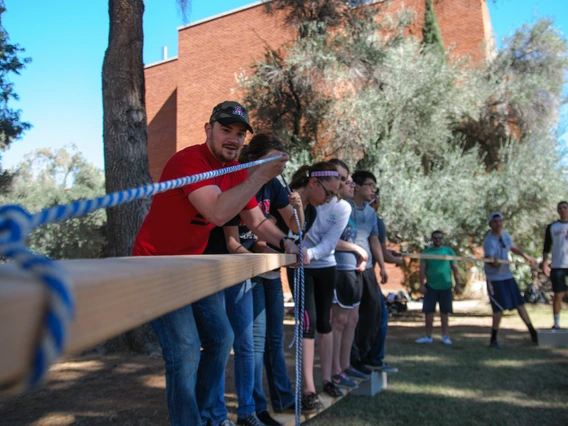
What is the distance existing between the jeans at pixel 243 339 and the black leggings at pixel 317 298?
31.7 inches

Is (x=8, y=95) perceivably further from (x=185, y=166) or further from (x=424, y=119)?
(x=424, y=119)

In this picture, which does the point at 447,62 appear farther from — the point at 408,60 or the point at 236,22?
the point at 236,22

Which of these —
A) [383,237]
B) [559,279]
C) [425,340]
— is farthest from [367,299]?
[559,279]

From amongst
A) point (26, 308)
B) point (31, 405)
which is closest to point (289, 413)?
point (31, 405)

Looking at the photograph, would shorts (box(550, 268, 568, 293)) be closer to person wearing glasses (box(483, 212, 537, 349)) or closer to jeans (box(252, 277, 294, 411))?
person wearing glasses (box(483, 212, 537, 349))

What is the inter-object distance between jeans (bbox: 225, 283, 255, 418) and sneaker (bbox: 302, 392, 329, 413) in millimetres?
665

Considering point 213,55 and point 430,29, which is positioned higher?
point 213,55

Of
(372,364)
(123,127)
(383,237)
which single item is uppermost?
(123,127)

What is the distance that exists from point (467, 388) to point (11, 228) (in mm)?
5493

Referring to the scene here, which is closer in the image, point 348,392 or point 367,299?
point 348,392

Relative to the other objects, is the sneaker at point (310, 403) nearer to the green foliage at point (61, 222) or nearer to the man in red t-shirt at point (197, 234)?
the man in red t-shirt at point (197, 234)

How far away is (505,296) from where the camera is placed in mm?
8258

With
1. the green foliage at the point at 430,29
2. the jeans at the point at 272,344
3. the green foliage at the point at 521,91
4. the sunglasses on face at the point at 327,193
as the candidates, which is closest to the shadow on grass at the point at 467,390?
the jeans at the point at 272,344

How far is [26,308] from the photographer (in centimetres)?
60
